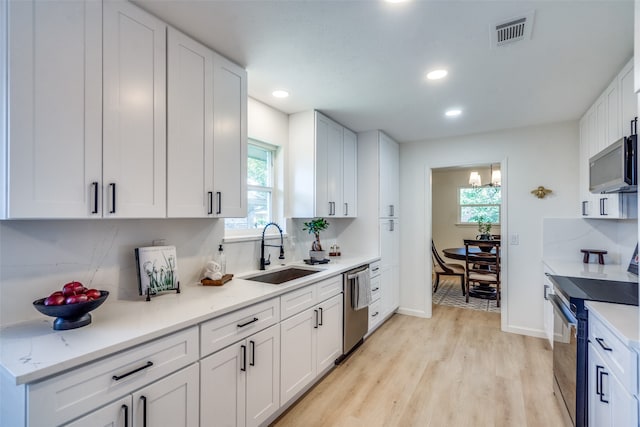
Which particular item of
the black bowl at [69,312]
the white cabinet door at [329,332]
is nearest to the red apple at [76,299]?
the black bowl at [69,312]

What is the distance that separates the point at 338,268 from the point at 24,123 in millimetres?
2298

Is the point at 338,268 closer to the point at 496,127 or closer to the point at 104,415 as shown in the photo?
the point at 104,415

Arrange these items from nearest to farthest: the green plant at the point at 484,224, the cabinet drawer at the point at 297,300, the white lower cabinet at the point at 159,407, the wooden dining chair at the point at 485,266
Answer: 1. the white lower cabinet at the point at 159,407
2. the cabinet drawer at the point at 297,300
3. the wooden dining chair at the point at 485,266
4. the green plant at the point at 484,224

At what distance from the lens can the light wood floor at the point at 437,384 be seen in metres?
2.12

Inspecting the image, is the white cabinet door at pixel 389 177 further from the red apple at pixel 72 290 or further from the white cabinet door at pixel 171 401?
the red apple at pixel 72 290

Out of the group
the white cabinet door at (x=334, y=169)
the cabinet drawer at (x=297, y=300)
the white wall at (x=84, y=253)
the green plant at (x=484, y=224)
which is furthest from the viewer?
the green plant at (x=484, y=224)

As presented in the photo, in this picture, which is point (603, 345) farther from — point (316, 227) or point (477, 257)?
point (477, 257)

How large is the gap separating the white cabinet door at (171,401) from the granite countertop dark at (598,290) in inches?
85.6

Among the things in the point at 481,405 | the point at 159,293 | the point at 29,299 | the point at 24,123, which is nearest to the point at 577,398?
the point at 481,405

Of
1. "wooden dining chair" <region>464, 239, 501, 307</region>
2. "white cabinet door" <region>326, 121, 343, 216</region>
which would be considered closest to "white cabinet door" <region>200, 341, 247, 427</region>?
"white cabinet door" <region>326, 121, 343, 216</region>

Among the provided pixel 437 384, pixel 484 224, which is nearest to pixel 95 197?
pixel 437 384

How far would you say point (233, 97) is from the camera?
83.8 inches

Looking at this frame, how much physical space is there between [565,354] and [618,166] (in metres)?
1.24

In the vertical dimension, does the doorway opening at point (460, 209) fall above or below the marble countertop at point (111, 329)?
above
